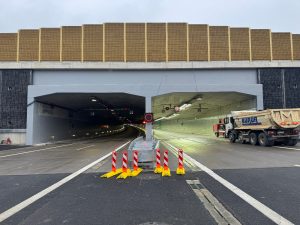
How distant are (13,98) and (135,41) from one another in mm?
14292

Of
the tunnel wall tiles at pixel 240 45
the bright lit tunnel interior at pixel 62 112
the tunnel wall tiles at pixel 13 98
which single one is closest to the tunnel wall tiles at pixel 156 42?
the bright lit tunnel interior at pixel 62 112

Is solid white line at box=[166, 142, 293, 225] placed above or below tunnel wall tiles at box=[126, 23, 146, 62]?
below

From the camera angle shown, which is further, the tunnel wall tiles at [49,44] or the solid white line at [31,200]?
the tunnel wall tiles at [49,44]

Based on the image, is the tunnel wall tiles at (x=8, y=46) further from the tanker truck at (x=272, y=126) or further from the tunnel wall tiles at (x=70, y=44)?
the tanker truck at (x=272, y=126)

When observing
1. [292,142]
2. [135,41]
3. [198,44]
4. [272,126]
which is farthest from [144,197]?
[198,44]

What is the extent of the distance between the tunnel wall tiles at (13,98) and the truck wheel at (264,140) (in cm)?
2299

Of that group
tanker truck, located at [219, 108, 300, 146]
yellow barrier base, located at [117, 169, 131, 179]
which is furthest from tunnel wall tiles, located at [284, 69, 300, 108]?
yellow barrier base, located at [117, 169, 131, 179]

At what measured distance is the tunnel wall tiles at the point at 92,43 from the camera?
88.3 feet

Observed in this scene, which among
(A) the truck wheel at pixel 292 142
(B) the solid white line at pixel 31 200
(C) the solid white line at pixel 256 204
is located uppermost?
(A) the truck wheel at pixel 292 142

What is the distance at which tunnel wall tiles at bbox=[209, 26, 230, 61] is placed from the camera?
27094 mm

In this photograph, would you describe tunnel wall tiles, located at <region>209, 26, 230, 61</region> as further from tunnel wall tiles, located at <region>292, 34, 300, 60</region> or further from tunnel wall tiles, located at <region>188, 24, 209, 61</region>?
tunnel wall tiles, located at <region>292, 34, 300, 60</region>

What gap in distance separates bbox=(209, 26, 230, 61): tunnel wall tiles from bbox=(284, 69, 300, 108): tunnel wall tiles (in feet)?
23.1

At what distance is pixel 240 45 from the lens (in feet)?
89.5

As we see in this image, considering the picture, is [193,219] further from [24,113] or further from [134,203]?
[24,113]
